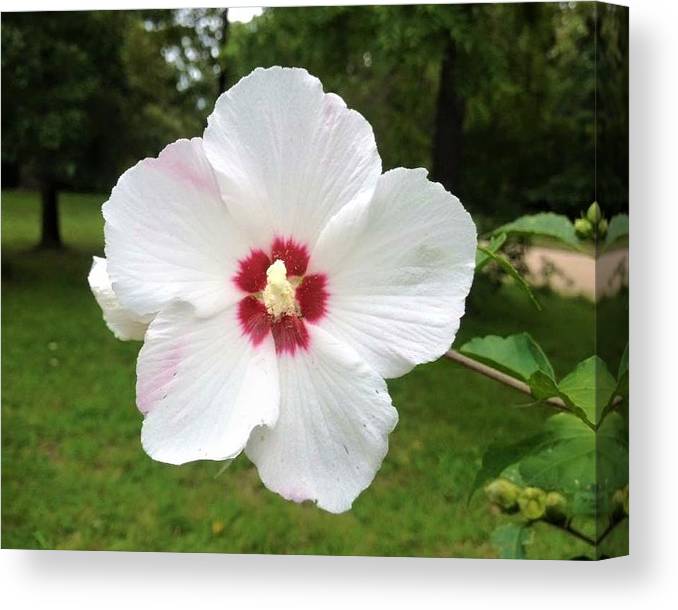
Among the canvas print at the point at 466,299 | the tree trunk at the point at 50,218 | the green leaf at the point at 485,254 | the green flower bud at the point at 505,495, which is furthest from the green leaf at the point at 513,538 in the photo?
the tree trunk at the point at 50,218

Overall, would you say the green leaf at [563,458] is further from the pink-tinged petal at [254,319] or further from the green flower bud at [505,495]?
the pink-tinged petal at [254,319]

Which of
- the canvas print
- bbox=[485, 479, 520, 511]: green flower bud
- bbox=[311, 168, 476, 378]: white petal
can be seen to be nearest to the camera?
bbox=[311, 168, 476, 378]: white petal

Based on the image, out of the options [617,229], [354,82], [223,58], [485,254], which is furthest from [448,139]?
[485,254]

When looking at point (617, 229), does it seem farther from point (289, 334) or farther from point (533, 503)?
point (289, 334)

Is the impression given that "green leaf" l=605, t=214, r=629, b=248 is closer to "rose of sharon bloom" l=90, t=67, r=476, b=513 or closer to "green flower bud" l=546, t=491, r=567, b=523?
"green flower bud" l=546, t=491, r=567, b=523

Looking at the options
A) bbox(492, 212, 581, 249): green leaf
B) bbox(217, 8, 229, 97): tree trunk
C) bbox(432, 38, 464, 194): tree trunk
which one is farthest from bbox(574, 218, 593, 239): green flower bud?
bbox(432, 38, 464, 194): tree trunk

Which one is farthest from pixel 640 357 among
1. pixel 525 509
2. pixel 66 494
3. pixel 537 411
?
pixel 66 494

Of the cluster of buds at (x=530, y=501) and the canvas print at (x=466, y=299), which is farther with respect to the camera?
the canvas print at (x=466, y=299)

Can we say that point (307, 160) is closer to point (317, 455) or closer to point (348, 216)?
point (348, 216)
